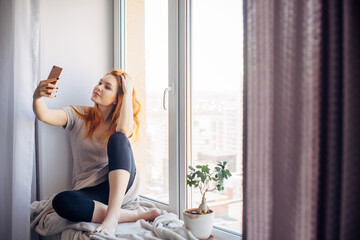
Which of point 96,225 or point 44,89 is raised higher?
point 44,89

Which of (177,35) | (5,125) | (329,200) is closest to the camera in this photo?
(329,200)

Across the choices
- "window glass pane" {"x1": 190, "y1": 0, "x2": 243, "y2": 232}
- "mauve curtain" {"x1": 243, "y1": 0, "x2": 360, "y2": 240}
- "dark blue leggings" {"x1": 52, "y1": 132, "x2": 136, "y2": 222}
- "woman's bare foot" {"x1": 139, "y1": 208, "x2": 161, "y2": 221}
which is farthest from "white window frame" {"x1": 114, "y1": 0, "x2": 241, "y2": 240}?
"mauve curtain" {"x1": 243, "y1": 0, "x2": 360, "y2": 240}

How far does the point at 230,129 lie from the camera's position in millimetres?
1508

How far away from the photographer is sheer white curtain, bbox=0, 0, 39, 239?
5.23 feet

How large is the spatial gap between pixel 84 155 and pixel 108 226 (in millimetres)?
537

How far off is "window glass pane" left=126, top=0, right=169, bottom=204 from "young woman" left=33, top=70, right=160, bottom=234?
4.8 inches

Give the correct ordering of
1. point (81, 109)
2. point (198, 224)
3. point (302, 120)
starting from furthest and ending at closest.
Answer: point (81, 109) < point (198, 224) < point (302, 120)

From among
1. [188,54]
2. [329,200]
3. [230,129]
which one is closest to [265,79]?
[329,200]

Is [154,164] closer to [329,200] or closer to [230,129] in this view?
Result: [230,129]

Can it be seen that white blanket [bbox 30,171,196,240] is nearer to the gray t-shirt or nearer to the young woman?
the young woman

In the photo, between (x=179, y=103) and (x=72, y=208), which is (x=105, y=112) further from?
(x=72, y=208)

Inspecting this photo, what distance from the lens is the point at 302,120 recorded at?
819 millimetres

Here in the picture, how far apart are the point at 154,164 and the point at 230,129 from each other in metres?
0.66

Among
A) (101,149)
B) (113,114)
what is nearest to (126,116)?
(113,114)
